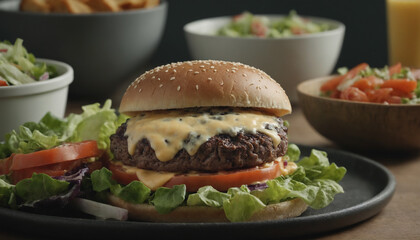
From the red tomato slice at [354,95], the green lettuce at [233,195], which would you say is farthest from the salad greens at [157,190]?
the red tomato slice at [354,95]

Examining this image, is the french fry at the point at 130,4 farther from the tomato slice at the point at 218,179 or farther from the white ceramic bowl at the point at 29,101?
the tomato slice at the point at 218,179

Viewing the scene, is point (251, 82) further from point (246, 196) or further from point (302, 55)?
point (302, 55)

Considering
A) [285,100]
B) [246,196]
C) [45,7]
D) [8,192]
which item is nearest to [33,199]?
[8,192]

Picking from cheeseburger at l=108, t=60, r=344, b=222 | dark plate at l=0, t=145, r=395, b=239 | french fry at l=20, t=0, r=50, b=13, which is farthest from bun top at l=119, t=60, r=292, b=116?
french fry at l=20, t=0, r=50, b=13

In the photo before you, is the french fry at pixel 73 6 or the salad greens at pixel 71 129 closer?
the salad greens at pixel 71 129

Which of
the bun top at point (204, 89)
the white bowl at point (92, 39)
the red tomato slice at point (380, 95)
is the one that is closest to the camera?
the bun top at point (204, 89)

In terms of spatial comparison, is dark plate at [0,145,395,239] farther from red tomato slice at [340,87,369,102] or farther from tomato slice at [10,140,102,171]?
red tomato slice at [340,87,369,102]

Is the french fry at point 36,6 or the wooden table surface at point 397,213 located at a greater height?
the french fry at point 36,6
